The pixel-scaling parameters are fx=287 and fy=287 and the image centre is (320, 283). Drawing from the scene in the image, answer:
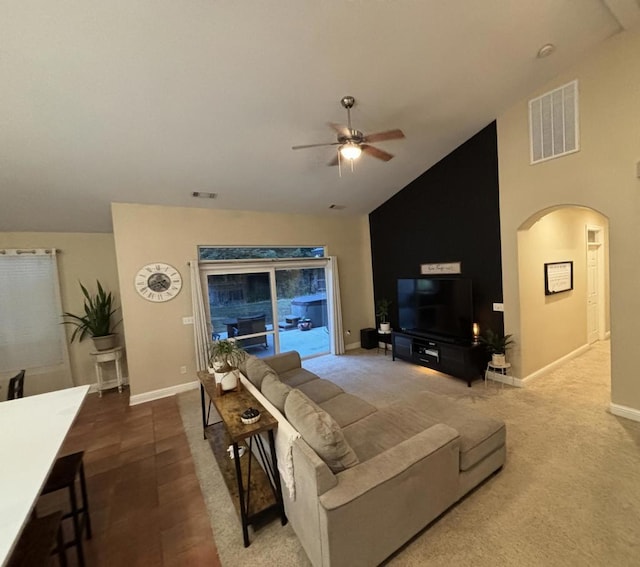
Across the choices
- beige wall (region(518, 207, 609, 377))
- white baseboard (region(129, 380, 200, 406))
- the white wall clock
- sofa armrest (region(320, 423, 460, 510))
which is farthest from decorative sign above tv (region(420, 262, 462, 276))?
white baseboard (region(129, 380, 200, 406))

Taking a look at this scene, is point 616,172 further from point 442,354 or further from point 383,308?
point 383,308

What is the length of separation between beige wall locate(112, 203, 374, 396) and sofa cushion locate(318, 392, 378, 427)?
2.81 m

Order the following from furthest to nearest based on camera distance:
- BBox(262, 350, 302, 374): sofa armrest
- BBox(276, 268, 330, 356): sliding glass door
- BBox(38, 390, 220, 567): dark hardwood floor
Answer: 1. BBox(276, 268, 330, 356): sliding glass door
2. BBox(262, 350, 302, 374): sofa armrest
3. BBox(38, 390, 220, 567): dark hardwood floor

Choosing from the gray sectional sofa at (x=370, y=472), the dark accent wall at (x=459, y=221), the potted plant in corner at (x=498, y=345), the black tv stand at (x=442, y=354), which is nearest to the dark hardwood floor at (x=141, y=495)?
the gray sectional sofa at (x=370, y=472)

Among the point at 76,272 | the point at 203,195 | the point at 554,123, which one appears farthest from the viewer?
the point at 76,272

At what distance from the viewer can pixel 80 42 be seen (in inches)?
81.4

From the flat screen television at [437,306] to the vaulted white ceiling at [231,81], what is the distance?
215 cm

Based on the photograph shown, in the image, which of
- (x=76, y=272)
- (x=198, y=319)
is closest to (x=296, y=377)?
(x=198, y=319)

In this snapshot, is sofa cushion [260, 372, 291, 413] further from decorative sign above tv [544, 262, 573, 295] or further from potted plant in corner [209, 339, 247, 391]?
decorative sign above tv [544, 262, 573, 295]

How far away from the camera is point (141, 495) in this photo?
235 cm

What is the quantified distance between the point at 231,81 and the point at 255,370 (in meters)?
2.67

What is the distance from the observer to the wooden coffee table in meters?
1.85

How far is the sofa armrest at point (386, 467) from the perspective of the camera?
4.85ft

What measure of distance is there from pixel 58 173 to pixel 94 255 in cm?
185
